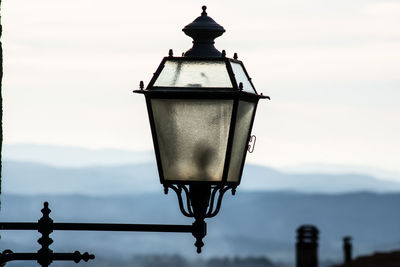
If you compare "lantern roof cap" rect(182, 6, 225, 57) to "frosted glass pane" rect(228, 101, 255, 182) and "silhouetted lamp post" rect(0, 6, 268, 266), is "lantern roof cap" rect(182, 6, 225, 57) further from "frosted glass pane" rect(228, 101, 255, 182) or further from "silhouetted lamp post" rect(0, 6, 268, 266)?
"frosted glass pane" rect(228, 101, 255, 182)

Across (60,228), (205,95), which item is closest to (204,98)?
(205,95)

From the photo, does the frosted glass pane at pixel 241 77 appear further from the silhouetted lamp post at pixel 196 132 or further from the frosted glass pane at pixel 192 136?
the frosted glass pane at pixel 192 136

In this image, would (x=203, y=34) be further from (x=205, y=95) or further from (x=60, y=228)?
(x=60, y=228)

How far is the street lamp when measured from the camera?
6.88m

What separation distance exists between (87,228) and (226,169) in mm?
920

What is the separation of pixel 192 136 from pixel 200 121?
4.4 inches

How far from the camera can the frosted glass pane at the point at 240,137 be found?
700 centimetres

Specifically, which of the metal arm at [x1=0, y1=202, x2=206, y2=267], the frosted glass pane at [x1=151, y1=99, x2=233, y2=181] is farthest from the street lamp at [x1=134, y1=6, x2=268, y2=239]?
the metal arm at [x1=0, y1=202, x2=206, y2=267]

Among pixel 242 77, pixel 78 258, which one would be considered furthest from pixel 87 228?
pixel 242 77

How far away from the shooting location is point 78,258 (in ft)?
23.4

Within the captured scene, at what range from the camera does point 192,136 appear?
691cm

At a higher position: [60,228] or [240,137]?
[240,137]

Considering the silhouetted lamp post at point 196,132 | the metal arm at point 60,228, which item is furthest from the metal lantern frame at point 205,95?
the metal arm at point 60,228

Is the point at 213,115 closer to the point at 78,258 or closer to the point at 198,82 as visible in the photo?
the point at 198,82
